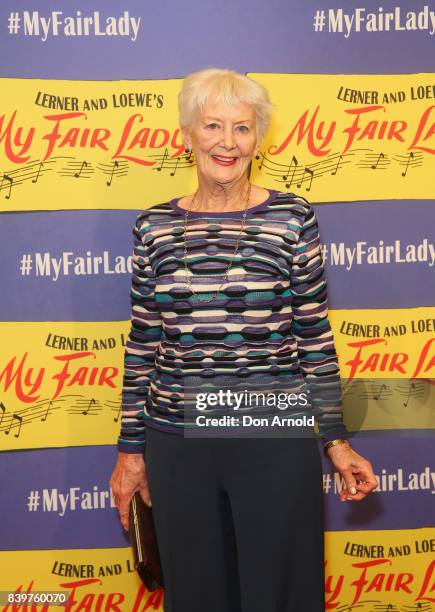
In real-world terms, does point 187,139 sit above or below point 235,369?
above

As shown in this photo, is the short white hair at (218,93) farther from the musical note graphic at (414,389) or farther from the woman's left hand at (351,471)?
the musical note graphic at (414,389)

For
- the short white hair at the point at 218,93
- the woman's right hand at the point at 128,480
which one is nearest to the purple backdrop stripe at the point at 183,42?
the short white hair at the point at 218,93

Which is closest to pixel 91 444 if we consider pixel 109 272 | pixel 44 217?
pixel 109 272

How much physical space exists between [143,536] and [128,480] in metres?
0.14

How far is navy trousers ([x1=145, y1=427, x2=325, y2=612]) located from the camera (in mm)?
1423

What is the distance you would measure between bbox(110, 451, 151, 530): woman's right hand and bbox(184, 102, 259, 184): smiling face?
67 cm

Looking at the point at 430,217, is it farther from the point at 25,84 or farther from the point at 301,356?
the point at 25,84

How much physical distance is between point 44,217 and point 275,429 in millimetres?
974

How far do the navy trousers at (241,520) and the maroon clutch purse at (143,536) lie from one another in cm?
13

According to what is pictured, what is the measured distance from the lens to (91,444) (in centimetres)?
206

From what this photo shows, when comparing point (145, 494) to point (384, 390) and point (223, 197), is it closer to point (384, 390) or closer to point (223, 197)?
point (223, 197)

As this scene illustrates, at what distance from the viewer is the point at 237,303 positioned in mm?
1438

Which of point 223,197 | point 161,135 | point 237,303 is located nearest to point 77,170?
point 161,135

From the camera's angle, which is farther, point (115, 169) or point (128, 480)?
point (115, 169)
